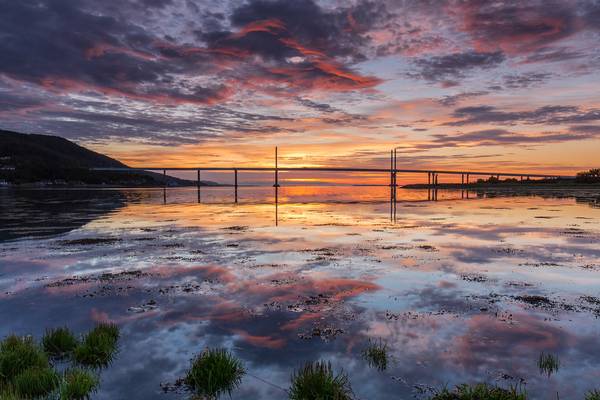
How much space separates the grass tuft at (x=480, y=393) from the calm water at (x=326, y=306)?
0.36 meters

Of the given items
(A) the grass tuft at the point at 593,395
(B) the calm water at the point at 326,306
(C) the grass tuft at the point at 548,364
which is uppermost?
(A) the grass tuft at the point at 593,395

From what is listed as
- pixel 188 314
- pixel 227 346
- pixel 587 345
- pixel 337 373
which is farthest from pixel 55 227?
pixel 587 345

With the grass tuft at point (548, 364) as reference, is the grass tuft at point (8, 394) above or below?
above

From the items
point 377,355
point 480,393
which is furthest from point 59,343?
point 480,393

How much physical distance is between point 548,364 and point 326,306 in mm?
5363

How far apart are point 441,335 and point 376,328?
1420 mm

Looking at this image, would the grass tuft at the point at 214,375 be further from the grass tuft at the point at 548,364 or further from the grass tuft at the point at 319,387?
the grass tuft at the point at 548,364

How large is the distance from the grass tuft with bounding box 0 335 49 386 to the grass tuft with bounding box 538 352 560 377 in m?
8.83

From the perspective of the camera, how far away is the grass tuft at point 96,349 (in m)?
7.72

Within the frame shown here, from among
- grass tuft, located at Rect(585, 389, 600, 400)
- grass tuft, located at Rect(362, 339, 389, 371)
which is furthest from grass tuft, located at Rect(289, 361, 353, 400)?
grass tuft, located at Rect(585, 389, 600, 400)

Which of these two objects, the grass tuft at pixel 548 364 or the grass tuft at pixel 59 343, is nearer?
the grass tuft at pixel 548 364

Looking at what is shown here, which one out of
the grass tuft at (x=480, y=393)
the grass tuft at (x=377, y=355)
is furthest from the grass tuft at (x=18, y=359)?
the grass tuft at (x=480, y=393)

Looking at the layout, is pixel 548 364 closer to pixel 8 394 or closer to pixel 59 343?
pixel 8 394

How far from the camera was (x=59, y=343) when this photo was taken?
825 centimetres
